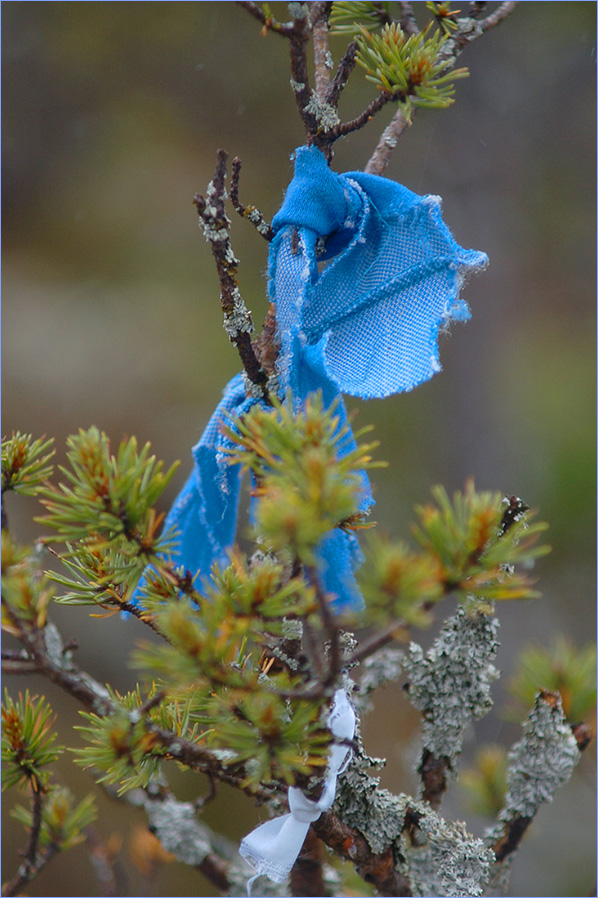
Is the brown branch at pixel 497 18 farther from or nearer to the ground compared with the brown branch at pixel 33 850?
farther from the ground

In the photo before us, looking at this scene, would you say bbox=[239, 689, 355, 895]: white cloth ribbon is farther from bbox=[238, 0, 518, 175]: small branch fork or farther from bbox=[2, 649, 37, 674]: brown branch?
bbox=[238, 0, 518, 175]: small branch fork

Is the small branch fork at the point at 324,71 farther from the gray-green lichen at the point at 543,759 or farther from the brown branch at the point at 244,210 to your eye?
the gray-green lichen at the point at 543,759

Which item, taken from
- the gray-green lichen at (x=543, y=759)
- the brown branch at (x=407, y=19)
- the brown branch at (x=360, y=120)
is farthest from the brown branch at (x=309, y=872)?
the brown branch at (x=407, y=19)

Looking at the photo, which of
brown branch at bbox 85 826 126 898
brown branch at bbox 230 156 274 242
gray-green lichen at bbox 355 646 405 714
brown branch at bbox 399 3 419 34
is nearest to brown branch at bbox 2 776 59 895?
brown branch at bbox 85 826 126 898

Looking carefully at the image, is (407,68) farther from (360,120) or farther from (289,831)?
(289,831)

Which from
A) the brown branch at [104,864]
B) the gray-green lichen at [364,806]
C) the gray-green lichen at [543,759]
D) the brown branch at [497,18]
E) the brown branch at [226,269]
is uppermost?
the brown branch at [497,18]

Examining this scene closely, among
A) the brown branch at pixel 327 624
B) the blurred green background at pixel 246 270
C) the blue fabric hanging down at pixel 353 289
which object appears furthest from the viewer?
the blurred green background at pixel 246 270
